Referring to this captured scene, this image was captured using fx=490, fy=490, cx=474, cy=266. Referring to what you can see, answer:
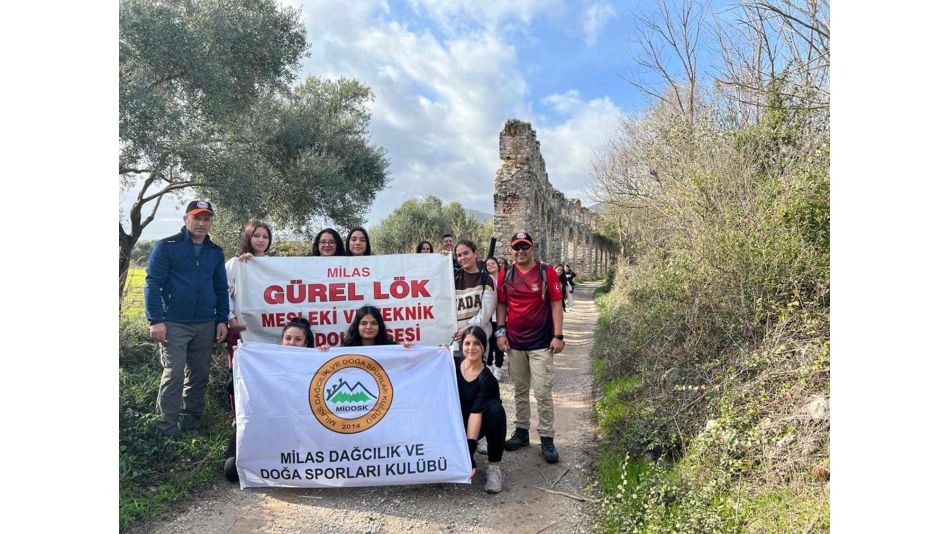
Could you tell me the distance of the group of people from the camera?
4.21 meters

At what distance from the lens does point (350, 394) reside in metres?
4.05

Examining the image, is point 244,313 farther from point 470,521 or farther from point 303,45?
point 303,45

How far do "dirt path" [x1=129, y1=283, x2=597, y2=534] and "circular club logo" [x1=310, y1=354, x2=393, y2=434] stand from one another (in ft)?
1.91

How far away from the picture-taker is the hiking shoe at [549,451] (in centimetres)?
463

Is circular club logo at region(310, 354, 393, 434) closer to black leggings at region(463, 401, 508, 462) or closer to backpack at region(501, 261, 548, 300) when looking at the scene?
black leggings at region(463, 401, 508, 462)

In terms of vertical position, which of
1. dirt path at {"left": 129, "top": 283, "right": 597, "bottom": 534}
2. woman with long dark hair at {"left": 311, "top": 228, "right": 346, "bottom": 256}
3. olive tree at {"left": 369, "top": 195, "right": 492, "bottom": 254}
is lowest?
dirt path at {"left": 129, "top": 283, "right": 597, "bottom": 534}

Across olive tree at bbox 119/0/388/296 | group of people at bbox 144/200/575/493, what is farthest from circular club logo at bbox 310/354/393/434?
olive tree at bbox 119/0/388/296

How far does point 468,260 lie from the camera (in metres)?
5.65

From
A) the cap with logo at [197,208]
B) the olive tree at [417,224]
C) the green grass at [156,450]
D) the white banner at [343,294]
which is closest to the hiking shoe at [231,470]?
the green grass at [156,450]

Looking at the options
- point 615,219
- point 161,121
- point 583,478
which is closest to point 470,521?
point 583,478

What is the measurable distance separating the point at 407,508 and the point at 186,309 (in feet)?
8.57

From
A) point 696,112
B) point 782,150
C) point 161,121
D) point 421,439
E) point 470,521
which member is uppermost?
point 696,112

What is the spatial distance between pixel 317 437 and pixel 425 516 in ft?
3.46

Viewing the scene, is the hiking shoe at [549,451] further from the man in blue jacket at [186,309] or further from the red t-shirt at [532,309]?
the man in blue jacket at [186,309]
